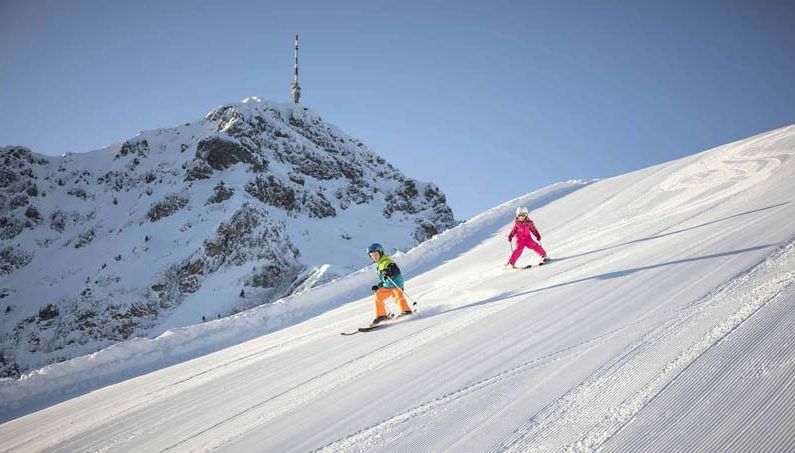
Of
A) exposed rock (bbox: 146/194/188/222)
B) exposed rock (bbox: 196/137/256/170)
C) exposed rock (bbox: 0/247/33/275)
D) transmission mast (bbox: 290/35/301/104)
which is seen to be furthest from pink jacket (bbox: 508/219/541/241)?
transmission mast (bbox: 290/35/301/104)

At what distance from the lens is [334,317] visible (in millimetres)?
9539

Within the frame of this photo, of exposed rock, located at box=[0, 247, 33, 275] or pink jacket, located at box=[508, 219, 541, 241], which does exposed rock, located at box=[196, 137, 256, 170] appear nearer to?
exposed rock, located at box=[0, 247, 33, 275]

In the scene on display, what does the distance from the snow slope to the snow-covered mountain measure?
47.7ft

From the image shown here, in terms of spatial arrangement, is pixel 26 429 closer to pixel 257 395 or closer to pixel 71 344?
pixel 257 395

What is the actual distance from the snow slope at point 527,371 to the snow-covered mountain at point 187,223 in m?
14.5

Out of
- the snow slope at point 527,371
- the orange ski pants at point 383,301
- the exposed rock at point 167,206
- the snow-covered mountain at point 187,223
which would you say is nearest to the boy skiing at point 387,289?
the orange ski pants at point 383,301

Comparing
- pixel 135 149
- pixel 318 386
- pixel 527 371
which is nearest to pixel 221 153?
pixel 135 149

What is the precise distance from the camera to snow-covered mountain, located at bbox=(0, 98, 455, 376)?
2712cm

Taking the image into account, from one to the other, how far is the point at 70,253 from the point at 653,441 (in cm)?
4479

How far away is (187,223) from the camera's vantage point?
112 feet

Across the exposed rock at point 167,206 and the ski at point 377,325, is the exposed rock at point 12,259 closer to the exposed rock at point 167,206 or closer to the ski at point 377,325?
the exposed rock at point 167,206

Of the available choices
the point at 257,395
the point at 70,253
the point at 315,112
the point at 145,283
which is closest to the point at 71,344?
the point at 145,283

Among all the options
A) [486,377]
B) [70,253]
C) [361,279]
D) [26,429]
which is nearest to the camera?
[486,377]

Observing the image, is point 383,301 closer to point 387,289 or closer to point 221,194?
point 387,289
